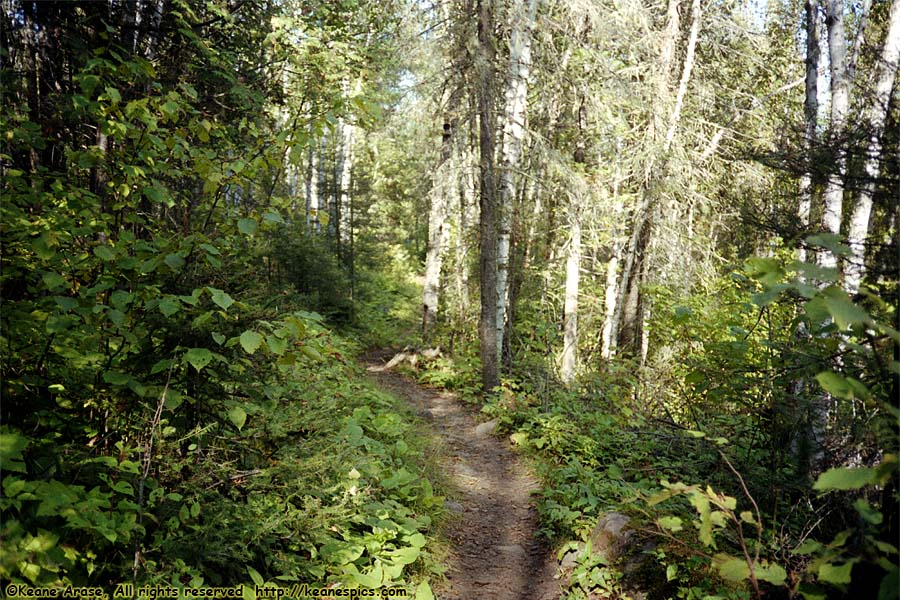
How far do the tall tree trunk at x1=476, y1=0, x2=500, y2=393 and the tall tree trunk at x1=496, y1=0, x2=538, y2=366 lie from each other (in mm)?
411

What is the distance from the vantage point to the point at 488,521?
596cm

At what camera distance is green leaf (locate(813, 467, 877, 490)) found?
75.0 inches

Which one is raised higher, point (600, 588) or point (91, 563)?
point (91, 563)

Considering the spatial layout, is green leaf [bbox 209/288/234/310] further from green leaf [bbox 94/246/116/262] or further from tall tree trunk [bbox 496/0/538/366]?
tall tree trunk [bbox 496/0/538/366]

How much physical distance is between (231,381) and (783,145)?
409 cm

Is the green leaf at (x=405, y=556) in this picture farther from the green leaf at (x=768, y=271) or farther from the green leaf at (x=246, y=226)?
the green leaf at (x=768, y=271)

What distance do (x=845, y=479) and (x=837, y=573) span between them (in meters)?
0.46

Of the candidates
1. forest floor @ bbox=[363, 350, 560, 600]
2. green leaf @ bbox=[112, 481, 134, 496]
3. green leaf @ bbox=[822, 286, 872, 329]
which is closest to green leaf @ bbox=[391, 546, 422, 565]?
forest floor @ bbox=[363, 350, 560, 600]

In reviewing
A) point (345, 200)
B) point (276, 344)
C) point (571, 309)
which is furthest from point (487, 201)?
point (345, 200)

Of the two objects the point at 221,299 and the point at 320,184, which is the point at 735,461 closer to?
the point at 221,299

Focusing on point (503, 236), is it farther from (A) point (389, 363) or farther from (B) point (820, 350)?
(B) point (820, 350)

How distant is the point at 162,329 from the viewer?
10.3 ft

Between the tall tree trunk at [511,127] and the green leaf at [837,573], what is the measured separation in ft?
28.2

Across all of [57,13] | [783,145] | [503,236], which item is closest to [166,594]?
[57,13]
